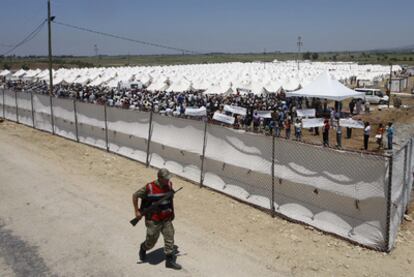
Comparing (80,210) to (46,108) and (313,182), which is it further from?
(46,108)

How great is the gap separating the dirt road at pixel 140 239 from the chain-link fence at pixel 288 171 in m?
0.29

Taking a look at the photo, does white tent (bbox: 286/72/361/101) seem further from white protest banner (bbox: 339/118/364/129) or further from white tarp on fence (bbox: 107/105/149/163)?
white tarp on fence (bbox: 107/105/149/163)

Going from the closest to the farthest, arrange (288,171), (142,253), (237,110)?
(142,253) → (288,171) → (237,110)

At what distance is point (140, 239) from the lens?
22.9ft

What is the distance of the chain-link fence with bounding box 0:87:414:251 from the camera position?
261 inches

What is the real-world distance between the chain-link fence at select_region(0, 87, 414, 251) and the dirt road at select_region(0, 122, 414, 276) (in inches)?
11.4

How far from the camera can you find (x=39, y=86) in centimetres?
4150

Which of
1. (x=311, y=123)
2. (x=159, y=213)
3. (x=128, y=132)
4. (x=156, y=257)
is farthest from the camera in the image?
(x=311, y=123)

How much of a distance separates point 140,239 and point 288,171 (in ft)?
9.87

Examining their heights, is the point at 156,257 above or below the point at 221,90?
below

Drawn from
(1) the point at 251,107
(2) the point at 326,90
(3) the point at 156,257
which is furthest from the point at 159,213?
(2) the point at 326,90

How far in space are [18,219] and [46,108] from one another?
10772 millimetres

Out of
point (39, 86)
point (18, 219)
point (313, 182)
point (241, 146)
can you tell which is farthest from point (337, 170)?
point (39, 86)

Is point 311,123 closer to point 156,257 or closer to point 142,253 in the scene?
point 156,257
